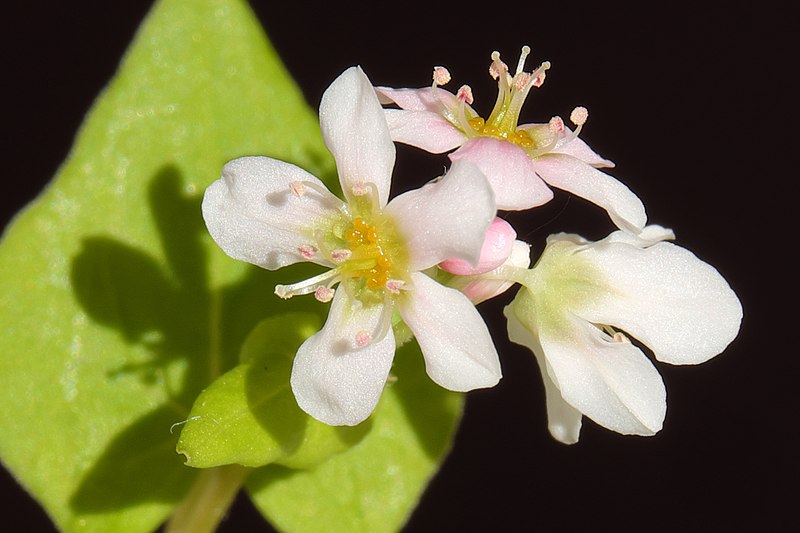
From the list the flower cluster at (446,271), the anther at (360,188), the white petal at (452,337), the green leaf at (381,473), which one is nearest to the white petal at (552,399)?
the flower cluster at (446,271)

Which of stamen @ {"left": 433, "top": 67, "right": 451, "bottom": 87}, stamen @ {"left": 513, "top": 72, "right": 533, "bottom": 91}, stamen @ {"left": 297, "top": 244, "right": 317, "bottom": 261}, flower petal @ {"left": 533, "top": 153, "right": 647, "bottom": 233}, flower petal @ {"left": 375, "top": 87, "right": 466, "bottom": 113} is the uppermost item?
stamen @ {"left": 513, "top": 72, "right": 533, "bottom": 91}

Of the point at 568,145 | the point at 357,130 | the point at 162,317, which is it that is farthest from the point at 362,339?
the point at 162,317

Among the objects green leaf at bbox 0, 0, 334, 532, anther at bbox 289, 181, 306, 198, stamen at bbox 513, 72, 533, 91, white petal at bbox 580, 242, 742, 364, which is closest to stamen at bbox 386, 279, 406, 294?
anther at bbox 289, 181, 306, 198

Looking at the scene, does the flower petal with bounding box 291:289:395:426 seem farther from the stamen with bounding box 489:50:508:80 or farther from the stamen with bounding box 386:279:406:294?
the stamen with bounding box 489:50:508:80

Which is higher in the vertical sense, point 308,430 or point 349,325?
point 349,325

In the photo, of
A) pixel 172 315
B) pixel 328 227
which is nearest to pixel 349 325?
pixel 328 227

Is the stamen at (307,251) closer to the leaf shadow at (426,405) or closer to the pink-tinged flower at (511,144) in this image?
the pink-tinged flower at (511,144)

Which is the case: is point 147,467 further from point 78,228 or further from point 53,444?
point 78,228

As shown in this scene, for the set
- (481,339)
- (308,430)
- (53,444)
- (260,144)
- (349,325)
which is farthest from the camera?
(260,144)

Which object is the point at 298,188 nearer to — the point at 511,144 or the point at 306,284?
the point at 306,284
